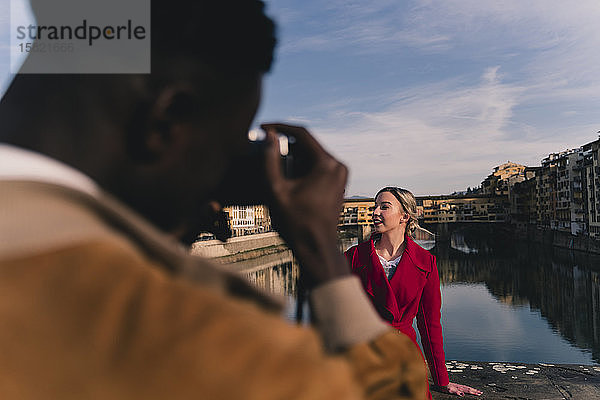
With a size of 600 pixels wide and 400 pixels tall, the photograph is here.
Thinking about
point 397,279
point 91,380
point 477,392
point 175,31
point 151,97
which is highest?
point 175,31

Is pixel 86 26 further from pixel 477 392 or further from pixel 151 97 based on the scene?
pixel 477 392

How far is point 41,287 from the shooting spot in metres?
0.40

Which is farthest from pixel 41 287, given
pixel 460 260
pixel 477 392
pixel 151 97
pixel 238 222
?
pixel 238 222

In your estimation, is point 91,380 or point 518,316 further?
point 518,316

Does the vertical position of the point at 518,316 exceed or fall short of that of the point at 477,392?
it falls short

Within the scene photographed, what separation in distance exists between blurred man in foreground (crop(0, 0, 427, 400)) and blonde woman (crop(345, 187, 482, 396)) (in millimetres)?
3348

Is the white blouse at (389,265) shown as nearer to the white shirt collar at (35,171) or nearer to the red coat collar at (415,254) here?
the red coat collar at (415,254)

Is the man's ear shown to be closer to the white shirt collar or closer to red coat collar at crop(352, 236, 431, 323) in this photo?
the white shirt collar

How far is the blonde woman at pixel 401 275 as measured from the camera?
3.89m

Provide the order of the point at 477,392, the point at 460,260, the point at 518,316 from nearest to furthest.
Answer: the point at 477,392 < the point at 518,316 < the point at 460,260

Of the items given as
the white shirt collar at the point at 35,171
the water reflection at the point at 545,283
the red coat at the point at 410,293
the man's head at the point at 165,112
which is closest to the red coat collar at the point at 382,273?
the red coat at the point at 410,293

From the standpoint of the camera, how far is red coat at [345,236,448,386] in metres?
3.87

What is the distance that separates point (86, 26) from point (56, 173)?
323 mm

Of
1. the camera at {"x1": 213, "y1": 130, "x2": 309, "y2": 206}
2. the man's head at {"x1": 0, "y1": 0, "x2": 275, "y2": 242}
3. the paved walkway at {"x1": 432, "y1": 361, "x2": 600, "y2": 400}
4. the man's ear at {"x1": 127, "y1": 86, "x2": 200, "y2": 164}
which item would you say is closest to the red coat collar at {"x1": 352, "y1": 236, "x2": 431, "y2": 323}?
the paved walkway at {"x1": 432, "y1": 361, "x2": 600, "y2": 400}
